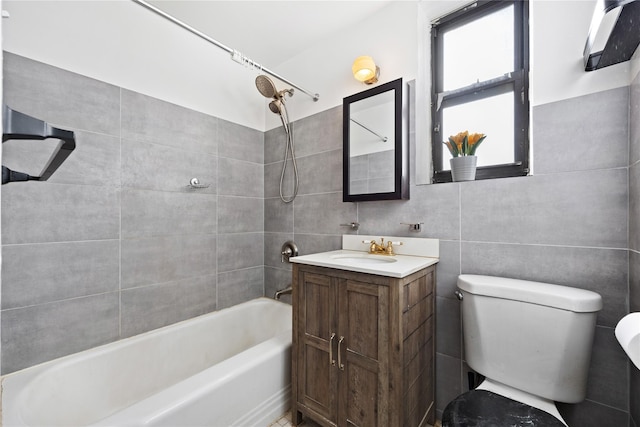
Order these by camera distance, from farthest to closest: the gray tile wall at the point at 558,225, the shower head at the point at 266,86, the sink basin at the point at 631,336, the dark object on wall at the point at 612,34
Answer: the shower head at the point at 266,86, the gray tile wall at the point at 558,225, the dark object on wall at the point at 612,34, the sink basin at the point at 631,336

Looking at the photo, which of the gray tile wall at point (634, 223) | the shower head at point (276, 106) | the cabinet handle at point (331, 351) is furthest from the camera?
the shower head at point (276, 106)

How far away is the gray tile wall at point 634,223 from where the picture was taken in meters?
1.09

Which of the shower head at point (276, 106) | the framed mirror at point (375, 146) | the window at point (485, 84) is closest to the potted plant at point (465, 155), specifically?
the window at point (485, 84)

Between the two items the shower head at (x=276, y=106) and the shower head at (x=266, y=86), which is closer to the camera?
the shower head at (x=266, y=86)

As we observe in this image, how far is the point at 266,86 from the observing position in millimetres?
2109

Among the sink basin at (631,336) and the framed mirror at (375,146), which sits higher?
the framed mirror at (375,146)

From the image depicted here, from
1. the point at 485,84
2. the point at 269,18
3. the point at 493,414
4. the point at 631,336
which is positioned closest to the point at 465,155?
the point at 485,84

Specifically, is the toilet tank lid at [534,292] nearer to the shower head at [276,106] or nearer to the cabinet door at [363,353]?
the cabinet door at [363,353]

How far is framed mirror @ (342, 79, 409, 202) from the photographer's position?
5.55 ft

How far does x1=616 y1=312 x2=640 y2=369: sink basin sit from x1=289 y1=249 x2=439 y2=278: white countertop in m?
0.62

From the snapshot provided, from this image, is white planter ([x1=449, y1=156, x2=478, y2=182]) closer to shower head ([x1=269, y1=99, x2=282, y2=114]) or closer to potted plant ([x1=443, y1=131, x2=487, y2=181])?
potted plant ([x1=443, y1=131, x2=487, y2=181])

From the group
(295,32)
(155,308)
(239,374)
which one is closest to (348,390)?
(239,374)

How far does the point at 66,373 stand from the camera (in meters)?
1.47

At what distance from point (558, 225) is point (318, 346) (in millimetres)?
1220
